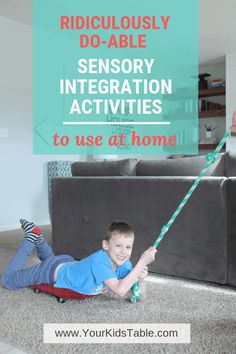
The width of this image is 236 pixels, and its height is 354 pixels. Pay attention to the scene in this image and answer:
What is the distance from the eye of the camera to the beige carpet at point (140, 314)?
4.60 feet

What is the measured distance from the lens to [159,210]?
2.42 metres

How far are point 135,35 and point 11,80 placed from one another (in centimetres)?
179

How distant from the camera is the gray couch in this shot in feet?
7.20

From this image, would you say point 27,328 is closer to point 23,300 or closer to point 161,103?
point 23,300

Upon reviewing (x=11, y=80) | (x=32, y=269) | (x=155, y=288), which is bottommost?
(x=155, y=288)

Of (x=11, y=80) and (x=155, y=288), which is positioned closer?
(x=155, y=288)

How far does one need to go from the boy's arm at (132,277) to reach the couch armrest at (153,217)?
2.11 ft

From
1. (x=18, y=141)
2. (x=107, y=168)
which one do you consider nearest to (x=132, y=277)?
(x=107, y=168)

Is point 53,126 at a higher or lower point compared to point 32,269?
higher

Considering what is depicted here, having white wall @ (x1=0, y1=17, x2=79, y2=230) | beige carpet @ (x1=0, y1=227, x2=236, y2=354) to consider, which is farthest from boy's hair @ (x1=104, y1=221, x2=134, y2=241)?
white wall @ (x1=0, y1=17, x2=79, y2=230)

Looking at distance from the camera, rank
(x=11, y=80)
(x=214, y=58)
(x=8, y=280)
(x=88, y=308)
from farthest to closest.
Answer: (x=214, y=58) < (x=11, y=80) < (x=8, y=280) < (x=88, y=308)

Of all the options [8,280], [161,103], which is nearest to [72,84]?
[161,103]

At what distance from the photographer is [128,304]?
1.90 metres

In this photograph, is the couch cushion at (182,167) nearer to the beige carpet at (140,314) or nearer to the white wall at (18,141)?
the beige carpet at (140,314)
